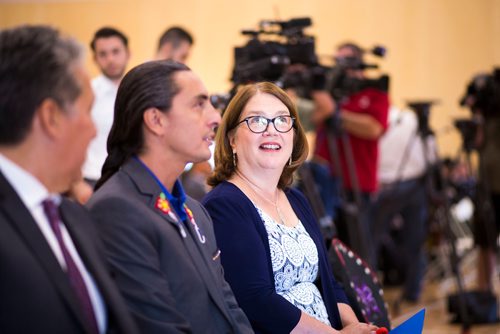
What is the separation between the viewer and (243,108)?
2.87m

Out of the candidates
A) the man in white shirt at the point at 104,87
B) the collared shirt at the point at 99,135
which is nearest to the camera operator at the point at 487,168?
the man in white shirt at the point at 104,87

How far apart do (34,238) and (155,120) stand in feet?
1.90

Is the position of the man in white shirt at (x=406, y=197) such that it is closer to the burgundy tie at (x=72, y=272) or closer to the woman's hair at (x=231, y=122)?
the woman's hair at (x=231, y=122)

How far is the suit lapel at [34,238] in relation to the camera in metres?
1.49

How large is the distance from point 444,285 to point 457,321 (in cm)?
192

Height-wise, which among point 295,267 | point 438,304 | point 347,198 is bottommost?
point 438,304

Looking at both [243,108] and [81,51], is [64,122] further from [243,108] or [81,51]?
[243,108]

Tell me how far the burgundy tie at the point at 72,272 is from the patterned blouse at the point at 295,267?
3.77 feet

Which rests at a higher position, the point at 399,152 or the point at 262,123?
the point at 262,123

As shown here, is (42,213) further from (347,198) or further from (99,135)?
(347,198)

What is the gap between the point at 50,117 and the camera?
1539mm

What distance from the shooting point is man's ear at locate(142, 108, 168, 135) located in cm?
201

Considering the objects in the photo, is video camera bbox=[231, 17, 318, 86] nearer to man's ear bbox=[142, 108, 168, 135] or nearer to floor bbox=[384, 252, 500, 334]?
floor bbox=[384, 252, 500, 334]

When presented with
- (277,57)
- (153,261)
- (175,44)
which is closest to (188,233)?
(153,261)
